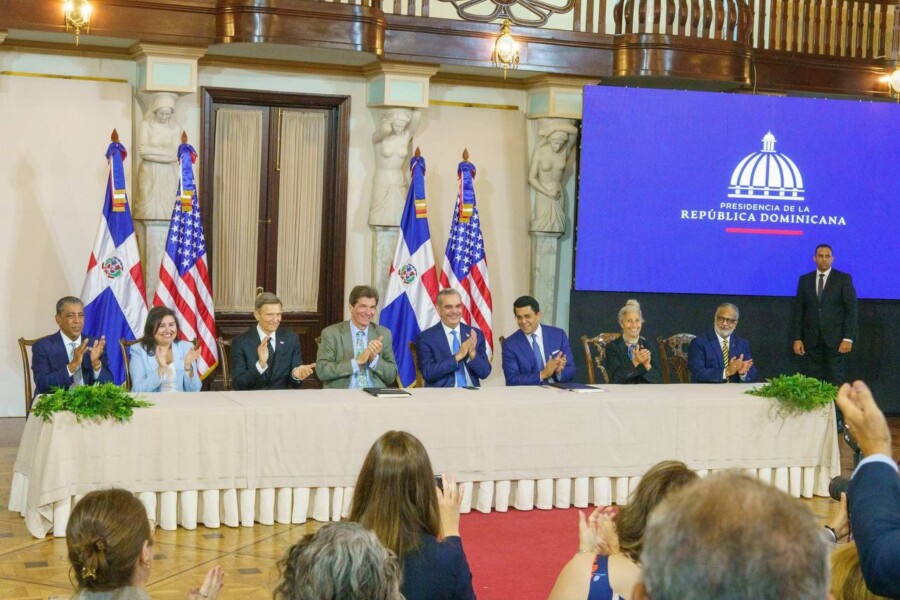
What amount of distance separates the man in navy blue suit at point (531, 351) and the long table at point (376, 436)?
430 mm

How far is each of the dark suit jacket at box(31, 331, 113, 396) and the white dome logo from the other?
219 inches

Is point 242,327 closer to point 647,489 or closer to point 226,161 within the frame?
point 226,161

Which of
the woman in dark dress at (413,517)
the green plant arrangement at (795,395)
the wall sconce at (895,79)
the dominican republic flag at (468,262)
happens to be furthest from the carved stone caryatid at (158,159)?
the woman in dark dress at (413,517)

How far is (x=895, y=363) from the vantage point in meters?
10.8

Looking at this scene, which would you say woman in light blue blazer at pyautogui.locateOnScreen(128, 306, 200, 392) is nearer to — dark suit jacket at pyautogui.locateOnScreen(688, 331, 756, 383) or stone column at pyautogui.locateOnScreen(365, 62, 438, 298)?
dark suit jacket at pyautogui.locateOnScreen(688, 331, 756, 383)

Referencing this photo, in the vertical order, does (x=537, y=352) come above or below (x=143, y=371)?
above

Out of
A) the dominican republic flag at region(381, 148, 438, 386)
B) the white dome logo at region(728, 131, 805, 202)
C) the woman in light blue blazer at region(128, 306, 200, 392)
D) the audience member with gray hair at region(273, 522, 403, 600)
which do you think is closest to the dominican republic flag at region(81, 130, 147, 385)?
the dominican republic flag at region(381, 148, 438, 386)

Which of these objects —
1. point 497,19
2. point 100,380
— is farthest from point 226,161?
point 100,380

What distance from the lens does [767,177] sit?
10234 millimetres

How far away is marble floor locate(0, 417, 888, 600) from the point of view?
501 cm

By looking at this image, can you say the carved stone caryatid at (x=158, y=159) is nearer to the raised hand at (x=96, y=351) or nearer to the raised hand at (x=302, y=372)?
the raised hand at (x=96, y=351)

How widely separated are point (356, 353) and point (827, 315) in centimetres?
466

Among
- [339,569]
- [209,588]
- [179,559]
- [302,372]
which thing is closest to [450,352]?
[302,372]

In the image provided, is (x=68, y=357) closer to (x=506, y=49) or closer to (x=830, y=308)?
(x=506, y=49)
